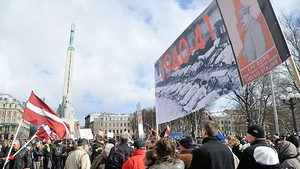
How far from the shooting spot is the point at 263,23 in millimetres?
3594

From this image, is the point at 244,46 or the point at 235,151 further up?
the point at 244,46

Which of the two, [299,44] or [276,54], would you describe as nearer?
[276,54]

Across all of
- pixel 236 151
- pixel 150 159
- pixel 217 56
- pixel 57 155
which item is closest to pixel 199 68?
pixel 217 56

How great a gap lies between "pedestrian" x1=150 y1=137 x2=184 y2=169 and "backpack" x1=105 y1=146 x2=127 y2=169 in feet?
5.61

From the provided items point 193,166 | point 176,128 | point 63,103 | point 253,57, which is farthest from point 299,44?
point 63,103

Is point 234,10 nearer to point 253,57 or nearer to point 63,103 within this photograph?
point 253,57

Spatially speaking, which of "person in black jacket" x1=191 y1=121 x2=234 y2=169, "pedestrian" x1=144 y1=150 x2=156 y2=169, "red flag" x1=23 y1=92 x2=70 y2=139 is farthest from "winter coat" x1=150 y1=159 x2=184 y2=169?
"red flag" x1=23 y1=92 x2=70 y2=139

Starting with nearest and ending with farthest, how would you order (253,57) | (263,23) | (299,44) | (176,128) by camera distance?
(263,23) < (253,57) < (299,44) < (176,128)

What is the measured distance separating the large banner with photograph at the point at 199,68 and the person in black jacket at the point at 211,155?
2321 mm

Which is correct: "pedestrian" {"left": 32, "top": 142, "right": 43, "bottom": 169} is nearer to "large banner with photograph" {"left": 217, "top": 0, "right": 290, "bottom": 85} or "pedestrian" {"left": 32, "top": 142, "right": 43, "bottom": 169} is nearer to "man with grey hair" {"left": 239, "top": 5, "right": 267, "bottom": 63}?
"large banner with photograph" {"left": 217, "top": 0, "right": 290, "bottom": 85}

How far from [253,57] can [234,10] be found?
1.15m

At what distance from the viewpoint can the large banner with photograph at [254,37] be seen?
335cm

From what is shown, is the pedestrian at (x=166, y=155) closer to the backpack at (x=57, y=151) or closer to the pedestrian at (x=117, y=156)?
the pedestrian at (x=117, y=156)

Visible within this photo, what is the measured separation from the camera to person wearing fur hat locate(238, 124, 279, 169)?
2734 millimetres
